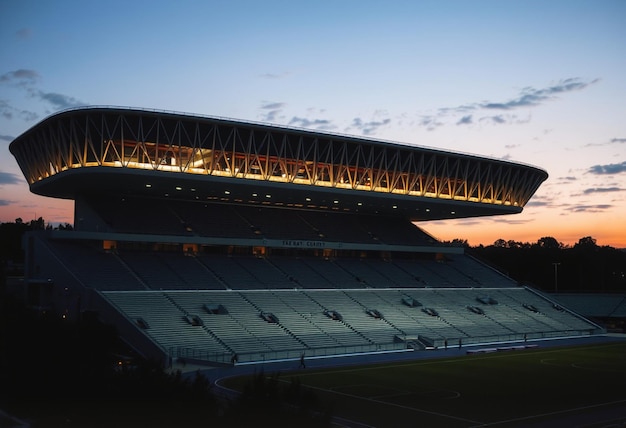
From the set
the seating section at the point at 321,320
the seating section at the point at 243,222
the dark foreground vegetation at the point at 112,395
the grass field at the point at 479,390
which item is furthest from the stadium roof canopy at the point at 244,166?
the dark foreground vegetation at the point at 112,395

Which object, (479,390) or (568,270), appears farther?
(568,270)

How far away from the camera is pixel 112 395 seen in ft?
73.6

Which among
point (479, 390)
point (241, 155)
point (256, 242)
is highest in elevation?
point (241, 155)

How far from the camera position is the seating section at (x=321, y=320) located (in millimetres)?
53094

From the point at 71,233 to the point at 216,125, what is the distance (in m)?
16.5

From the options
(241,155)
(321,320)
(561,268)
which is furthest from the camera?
(561,268)

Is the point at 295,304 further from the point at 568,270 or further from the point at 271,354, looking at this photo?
the point at 568,270

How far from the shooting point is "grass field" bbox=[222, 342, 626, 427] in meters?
33.4

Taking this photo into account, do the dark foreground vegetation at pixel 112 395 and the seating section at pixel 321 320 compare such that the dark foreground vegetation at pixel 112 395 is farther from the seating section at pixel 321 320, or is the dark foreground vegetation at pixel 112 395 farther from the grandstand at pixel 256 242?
the seating section at pixel 321 320

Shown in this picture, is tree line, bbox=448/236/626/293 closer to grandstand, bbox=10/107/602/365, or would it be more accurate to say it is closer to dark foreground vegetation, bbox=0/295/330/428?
grandstand, bbox=10/107/602/365

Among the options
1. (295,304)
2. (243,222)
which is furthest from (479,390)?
(243,222)

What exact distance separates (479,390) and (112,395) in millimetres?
25459

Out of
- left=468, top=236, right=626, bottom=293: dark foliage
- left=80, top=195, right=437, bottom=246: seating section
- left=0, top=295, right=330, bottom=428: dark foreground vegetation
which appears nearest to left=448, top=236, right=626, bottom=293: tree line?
left=468, top=236, right=626, bottom=293: dark foliage

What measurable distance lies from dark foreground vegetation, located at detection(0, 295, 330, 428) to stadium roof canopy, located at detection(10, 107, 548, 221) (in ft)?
101
